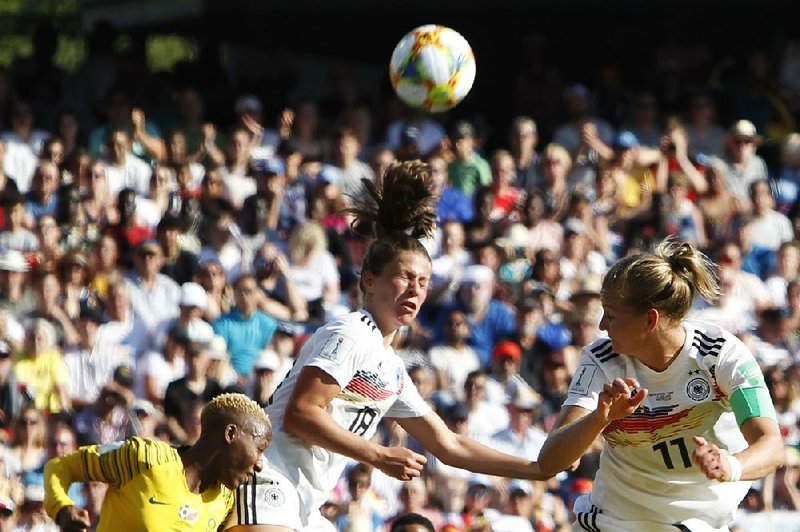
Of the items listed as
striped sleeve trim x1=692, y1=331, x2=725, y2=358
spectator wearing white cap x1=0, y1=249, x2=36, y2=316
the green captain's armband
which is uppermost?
striped sleeve trim x1=692, y1=331, x2=725, y2=358

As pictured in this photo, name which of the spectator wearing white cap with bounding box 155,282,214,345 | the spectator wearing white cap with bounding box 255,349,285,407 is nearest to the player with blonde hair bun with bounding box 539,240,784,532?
the spectator wearing white cap with bounding box 255,349,285,407

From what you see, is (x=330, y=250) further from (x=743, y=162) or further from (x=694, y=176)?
(x=743, y=162)

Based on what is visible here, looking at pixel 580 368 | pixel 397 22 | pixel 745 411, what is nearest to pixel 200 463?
pixel 580 368

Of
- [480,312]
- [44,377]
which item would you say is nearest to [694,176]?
[480,312]

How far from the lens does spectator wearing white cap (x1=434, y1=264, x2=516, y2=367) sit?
39.5 feet

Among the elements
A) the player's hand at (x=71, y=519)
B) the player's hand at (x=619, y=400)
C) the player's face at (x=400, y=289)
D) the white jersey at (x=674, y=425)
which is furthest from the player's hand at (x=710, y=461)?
the player's hand at (x=71, y=519)

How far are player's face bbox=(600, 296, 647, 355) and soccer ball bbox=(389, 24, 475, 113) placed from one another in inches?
178

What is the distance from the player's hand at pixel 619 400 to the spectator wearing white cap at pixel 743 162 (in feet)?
31.0

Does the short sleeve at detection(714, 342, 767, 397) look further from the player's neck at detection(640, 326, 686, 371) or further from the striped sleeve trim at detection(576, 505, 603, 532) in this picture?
the striped sleeve trim at detection(576, 505, 603, 532)

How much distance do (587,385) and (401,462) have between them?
32.2 inches

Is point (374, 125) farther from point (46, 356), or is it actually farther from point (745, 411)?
point (745, 411)

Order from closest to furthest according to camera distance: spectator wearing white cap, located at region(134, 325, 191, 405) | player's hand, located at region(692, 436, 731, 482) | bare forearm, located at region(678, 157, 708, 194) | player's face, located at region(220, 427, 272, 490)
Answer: player's hand, located at region(692, 436, 731, 482) < player's face, located at region(220, 427, 272, 490) < spectator wearing white cap, located at region(134, 325, 191, 405) < bare forearm, located at region(678, 157, 708, 194)

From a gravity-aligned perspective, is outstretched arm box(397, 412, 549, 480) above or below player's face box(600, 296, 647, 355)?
below

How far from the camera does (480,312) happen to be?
12195 mm
